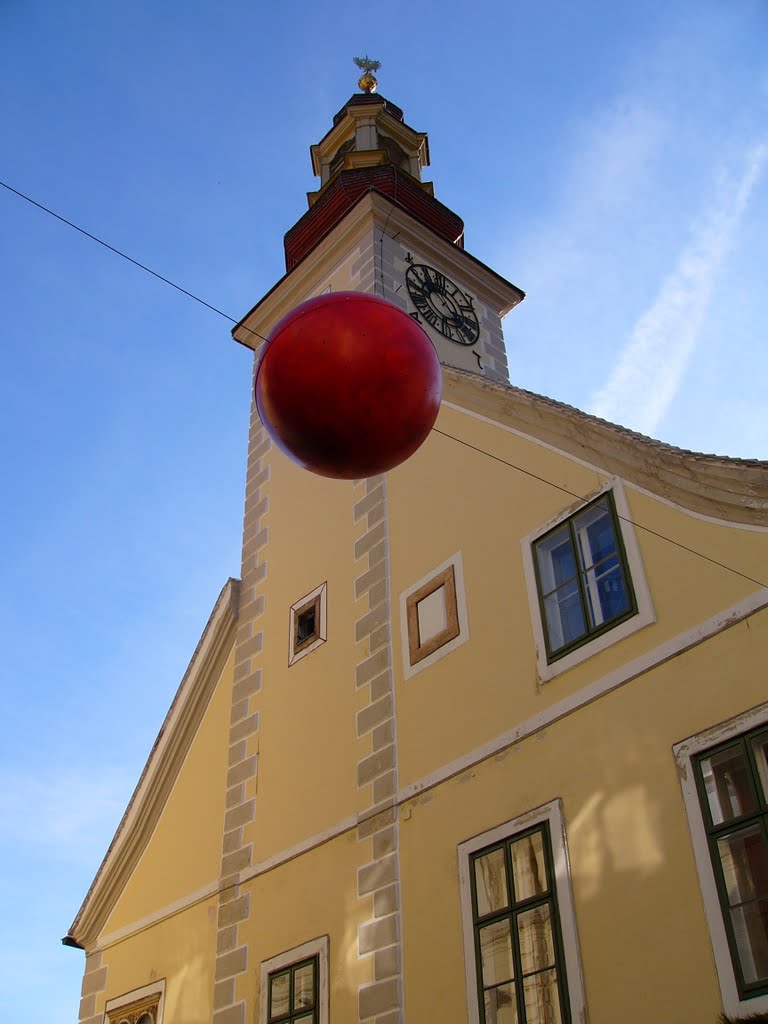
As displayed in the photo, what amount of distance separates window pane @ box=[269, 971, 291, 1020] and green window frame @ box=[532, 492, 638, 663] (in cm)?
315

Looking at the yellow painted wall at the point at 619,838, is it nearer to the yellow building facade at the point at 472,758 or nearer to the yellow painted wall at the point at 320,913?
the yellow building facade at the point at 472,758

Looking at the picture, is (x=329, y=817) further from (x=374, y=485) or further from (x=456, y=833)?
(x=374, y=485)

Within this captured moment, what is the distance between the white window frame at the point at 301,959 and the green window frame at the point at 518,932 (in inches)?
60.2

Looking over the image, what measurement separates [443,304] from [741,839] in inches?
353

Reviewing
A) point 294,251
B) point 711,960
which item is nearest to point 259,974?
point 711,960

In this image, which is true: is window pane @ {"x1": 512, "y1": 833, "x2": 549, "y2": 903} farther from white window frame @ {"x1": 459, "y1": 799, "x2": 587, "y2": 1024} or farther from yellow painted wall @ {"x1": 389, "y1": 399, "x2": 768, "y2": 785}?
yellow painted wall @ {"x1": 389, "y1": 399, "x2": 768, "y2": 785}

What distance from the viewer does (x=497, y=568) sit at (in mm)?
8305

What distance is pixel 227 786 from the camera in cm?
1016

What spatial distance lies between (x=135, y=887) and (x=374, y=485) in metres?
4.39

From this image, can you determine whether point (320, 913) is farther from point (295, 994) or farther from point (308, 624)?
point (308, 624)

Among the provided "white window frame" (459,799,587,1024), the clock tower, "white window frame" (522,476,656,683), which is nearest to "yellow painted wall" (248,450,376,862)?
"white window frame" (459,799,587,1024)

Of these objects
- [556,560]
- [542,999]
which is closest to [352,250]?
[556,560]

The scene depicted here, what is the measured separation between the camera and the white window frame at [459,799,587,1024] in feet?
20.2

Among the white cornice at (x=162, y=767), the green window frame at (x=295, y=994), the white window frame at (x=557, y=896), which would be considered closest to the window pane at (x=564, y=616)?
the white window frame at (x=557, y=896)
